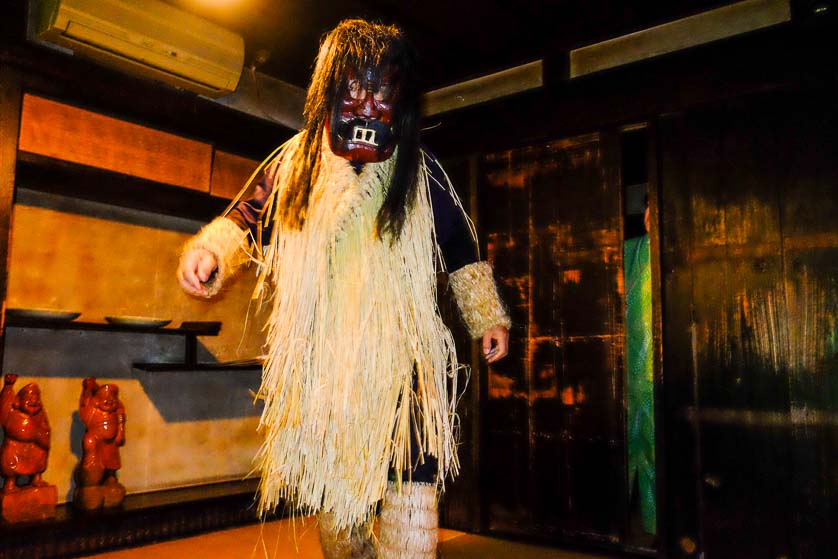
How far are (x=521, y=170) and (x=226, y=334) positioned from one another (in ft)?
6.28

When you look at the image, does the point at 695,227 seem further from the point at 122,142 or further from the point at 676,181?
the point at 122,142

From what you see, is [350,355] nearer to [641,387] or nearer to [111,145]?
[641,387]

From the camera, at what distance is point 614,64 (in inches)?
111

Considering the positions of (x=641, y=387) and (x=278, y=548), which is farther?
(x=641, y=387)

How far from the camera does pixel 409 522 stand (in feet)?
3.56

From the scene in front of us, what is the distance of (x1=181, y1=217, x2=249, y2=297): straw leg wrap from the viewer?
3.90ft

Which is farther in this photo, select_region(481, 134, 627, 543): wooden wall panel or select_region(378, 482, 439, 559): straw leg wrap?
select_region(481, 134, 627, 543): wooden wall panel

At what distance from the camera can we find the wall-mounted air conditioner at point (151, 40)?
246 centimetres

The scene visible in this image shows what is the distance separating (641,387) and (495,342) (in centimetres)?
164

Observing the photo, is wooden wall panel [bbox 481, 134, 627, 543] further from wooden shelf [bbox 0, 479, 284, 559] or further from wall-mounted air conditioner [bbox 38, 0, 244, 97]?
wall-mounted air conditioner [bbox 38, 0, 244, 97]

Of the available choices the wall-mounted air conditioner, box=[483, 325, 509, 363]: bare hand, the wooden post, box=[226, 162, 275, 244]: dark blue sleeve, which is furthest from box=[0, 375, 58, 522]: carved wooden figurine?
box=[483, 325, 509, 363]: bare hand

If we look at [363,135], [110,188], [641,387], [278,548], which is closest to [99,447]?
[278,548]

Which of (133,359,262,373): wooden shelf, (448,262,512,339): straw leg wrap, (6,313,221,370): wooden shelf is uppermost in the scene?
(448,262,512,339): straw leg wrap

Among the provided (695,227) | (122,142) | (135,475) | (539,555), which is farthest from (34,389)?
(695,227)
